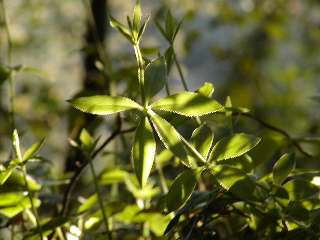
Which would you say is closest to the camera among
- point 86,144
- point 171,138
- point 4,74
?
point 171,138

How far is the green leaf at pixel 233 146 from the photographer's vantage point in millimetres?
352

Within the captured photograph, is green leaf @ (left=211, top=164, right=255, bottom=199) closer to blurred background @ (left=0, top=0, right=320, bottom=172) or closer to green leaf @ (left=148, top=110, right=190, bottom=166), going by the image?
green leaf @ (left=148, top=110, right=190, bottom=166)

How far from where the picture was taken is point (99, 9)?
174cm

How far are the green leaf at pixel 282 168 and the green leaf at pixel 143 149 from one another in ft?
0.31

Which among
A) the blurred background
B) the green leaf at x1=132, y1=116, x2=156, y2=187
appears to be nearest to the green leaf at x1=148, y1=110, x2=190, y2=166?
the green leaf at x1=132, y1=116, x2=156, y2=187

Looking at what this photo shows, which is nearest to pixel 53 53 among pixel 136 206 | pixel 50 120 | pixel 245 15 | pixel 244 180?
pixel 245 15

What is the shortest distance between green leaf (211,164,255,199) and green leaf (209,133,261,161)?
0.04 feet

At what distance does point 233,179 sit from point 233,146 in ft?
0.07

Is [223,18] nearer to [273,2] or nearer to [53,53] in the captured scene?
[273,2]

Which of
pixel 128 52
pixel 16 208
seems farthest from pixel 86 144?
pixel 128 52

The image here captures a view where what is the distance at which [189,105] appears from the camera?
346mm

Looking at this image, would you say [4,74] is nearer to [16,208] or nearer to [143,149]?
[16,208]

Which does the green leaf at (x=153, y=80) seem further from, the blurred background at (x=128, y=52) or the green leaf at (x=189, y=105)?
the blurred background at (x=128, y=52)

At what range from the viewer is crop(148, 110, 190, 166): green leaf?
0.32 metres
